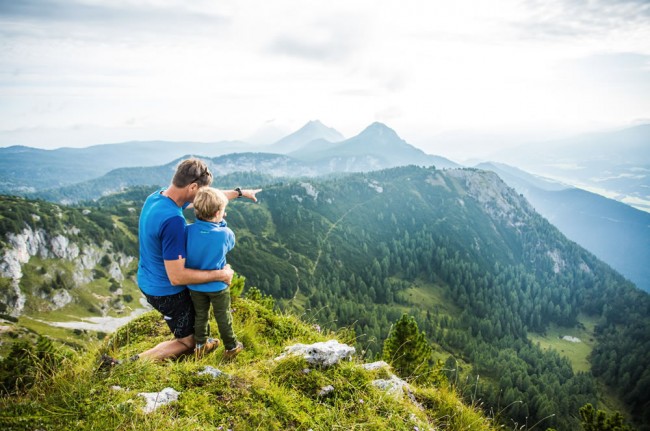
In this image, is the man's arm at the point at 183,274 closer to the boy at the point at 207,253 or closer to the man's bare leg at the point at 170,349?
the boy at the point at 207,253

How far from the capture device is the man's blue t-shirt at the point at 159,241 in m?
6.36

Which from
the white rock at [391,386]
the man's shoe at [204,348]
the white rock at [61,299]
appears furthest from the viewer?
the white rock at [61,299]

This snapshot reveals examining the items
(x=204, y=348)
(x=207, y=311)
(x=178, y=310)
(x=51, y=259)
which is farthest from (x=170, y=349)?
(x=51, y=259)

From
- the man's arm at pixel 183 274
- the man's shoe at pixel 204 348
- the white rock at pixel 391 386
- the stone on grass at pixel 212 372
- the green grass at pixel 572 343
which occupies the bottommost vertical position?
the green grass at pixel 572 343

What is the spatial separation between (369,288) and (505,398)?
285ft

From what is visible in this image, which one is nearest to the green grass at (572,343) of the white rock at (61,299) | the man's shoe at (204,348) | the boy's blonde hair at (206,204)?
the man's shoe at (204,348)

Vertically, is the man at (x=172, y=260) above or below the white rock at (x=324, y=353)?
above

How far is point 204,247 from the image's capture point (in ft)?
21.9

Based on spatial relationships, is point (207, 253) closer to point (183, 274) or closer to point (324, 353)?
point (183, 274)

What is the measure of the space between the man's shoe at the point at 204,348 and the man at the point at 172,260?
69 millimetres

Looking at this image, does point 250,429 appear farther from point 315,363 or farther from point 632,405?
point 632,405

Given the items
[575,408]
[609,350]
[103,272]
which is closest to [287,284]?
[103,272]

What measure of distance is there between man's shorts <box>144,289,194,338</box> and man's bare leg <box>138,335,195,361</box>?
0.42ft

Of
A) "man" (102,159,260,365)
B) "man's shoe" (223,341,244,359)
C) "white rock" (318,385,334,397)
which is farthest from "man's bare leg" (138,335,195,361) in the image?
"white rock" (318,385,334,397)
